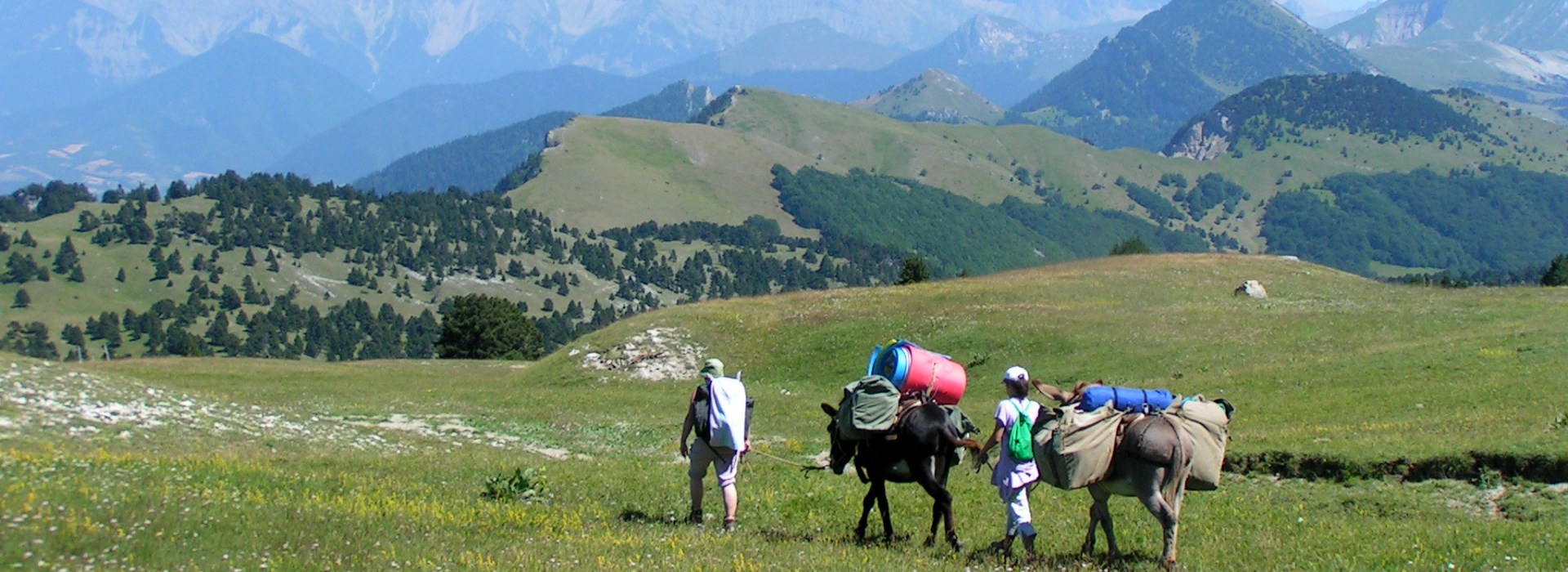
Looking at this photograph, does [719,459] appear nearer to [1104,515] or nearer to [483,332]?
[1104,515]

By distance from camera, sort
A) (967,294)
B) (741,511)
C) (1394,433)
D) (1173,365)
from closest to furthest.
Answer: (741,511), (1394,433), (1173,365), (967,294)

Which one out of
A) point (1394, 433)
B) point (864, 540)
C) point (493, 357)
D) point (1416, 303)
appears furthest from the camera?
point (493, 357)

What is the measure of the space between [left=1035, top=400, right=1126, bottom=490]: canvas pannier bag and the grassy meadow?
1.14m

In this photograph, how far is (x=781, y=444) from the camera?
2784cm

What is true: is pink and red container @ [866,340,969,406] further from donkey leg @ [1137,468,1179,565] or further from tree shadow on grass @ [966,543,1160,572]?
donkey leg @ [1137,468,1179,565]

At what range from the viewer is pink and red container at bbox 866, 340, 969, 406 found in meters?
13.6

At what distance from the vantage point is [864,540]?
551 inches

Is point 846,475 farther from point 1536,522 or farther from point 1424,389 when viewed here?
point 1424,389

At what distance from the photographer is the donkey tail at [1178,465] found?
1191cm

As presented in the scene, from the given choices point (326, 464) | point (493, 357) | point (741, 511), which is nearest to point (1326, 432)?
point (741, 511)

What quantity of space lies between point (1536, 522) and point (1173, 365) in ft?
74.2

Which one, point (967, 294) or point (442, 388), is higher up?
point (967, 294)

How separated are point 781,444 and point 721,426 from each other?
13858 mm

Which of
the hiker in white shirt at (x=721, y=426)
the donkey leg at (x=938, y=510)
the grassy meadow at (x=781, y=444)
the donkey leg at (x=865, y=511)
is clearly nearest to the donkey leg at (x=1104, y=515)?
the grassy meadow at (x=781, y=444)
